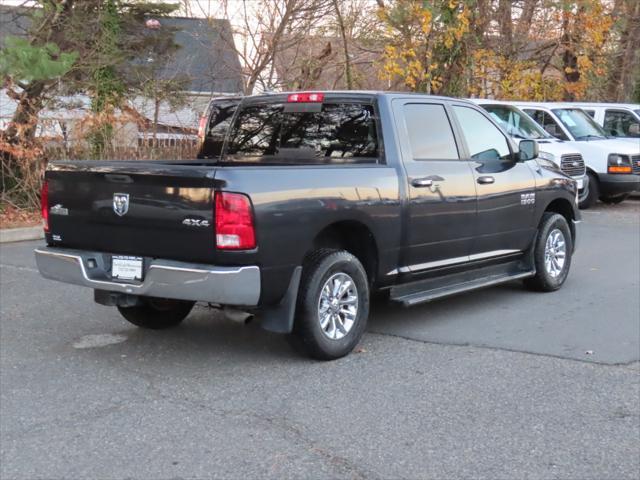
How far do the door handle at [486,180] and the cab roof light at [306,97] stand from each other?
162 cm

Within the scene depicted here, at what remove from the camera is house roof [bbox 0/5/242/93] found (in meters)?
17.1

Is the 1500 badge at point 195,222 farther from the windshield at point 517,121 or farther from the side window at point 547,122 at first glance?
the side window at point 547,122

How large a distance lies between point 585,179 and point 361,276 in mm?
10097

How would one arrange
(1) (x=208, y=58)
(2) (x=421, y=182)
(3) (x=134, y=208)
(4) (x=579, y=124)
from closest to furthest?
(3) (x=134, y=208), (2) (x=421, y=182), (4) (x=579, y=124), (1) (x=208, y=58)

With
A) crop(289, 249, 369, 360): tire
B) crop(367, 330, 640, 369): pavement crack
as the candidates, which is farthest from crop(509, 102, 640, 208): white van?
crop(289, 249, 369, 360): tire

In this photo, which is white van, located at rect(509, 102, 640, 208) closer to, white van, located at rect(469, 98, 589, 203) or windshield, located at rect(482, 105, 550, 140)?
white van, located at rect(469, 98, 589, 203)

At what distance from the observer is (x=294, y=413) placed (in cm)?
482

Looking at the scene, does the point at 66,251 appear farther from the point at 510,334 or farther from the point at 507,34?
the point at 507,34

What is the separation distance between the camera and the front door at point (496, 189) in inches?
284

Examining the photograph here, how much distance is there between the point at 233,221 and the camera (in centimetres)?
512

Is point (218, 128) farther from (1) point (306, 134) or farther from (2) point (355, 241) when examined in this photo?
(2) point (355, 241)

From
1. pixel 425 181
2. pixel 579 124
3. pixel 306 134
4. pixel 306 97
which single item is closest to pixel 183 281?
pixel 306 134

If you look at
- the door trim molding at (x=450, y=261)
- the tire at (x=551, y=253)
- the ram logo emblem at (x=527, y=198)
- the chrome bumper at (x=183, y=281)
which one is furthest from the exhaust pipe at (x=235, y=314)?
the tire at (x=551, y=253)

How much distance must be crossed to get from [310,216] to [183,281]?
0.98 meters
